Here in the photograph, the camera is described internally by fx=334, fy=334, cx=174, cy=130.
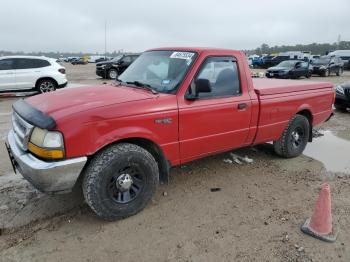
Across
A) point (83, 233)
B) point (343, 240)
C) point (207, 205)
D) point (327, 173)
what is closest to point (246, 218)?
point (207, 205)

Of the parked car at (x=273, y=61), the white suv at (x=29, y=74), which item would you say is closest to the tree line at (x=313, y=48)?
the parked car at (x=273, y=61)

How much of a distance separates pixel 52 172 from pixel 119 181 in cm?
73

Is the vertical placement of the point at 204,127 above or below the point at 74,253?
above

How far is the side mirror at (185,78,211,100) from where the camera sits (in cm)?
399

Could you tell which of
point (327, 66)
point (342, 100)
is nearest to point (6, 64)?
point (342, 100)

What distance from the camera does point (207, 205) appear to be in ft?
13.5

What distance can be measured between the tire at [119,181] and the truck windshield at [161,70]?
0.94 meters

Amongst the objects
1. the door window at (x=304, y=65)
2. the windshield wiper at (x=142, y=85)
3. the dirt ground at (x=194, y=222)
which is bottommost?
the dirt ground at (x=194, y=222)

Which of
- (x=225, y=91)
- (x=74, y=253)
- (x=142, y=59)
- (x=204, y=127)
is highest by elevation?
(x=142, y=59)

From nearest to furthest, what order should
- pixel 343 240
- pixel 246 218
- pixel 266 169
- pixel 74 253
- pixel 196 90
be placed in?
pixel 74 253 → pixel 343 240 → pixel 246 218 → pixel 196 90 → pixel 266 169

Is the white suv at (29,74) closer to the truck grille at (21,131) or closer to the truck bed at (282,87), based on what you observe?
the truck grille at (21,131)

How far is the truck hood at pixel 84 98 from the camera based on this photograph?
3459 mm

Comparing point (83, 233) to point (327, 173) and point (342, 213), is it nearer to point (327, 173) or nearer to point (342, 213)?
point (342, 213)

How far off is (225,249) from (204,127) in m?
1.56
